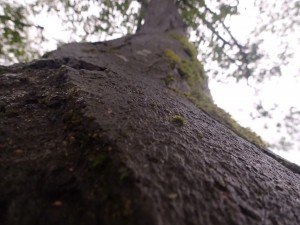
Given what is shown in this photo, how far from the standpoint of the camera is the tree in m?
1.07

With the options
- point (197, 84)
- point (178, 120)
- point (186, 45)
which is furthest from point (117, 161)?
point (186, 45)

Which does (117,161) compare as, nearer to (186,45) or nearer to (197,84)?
(197,84)

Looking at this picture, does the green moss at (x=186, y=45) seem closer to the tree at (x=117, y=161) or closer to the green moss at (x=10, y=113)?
the tree at (x=117, y=161)

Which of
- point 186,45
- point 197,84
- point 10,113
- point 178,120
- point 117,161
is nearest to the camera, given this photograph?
point 117,161

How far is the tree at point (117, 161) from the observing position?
1.07 m

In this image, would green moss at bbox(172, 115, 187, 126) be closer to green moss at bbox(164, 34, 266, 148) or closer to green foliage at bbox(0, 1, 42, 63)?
green moss at bbox(164, 34, 266, 148)

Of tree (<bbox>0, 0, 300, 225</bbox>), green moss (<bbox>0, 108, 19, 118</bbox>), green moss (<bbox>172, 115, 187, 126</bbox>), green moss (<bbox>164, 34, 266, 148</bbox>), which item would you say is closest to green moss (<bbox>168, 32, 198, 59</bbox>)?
green moss (<bbox>164, 34, 266, 148</bbox>)

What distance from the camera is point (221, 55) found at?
21.3 feet

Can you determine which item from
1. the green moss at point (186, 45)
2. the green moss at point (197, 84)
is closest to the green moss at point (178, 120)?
the green moss at point (197, 84)

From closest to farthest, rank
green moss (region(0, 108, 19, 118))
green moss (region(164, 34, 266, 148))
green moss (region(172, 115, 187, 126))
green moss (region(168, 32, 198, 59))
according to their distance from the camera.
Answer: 1. green moss (region(0, 108, 19, 118))
2. green moss (region(172, 115, 187, 126))
3. green moss (region(164, 34, 266, 148))
4. green moss (region(168, 32, 198, 59))

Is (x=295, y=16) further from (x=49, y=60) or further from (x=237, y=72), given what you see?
(x=49, y=60)

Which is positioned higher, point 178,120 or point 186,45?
point 186,45

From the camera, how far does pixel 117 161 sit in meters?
1.16

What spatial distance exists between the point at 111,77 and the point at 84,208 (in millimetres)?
1278
